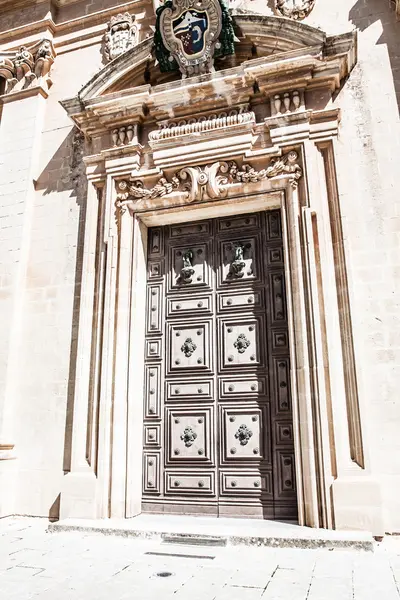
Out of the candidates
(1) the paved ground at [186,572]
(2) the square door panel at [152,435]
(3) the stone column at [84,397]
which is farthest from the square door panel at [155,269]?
(1) the paved ground at [186,572]

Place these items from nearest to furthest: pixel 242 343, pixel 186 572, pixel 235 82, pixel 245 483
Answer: pixel 186 572
pixel 245 483
pixel 242 343
pixel 235 82

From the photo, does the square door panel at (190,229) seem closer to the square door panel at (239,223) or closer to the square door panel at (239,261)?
the square door panel at (239,223)

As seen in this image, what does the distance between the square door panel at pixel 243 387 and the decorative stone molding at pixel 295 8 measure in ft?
14.5

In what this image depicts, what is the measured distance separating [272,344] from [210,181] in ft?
6.45

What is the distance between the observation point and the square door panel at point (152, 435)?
17.5 ft

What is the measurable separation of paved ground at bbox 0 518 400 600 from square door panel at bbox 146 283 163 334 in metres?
2.31

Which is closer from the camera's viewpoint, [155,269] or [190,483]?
[190,483]

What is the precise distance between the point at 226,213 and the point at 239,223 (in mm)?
195

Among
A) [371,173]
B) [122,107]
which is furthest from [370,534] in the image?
[122,107]

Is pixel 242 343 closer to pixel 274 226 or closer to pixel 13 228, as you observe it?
pixel 274 226

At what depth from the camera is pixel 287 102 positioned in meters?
5.42

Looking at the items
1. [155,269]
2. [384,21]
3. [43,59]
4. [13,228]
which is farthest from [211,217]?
[43,59]

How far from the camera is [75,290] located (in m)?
5.90

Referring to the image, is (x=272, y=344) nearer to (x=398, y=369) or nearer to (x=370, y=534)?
(x=398, y=369)
